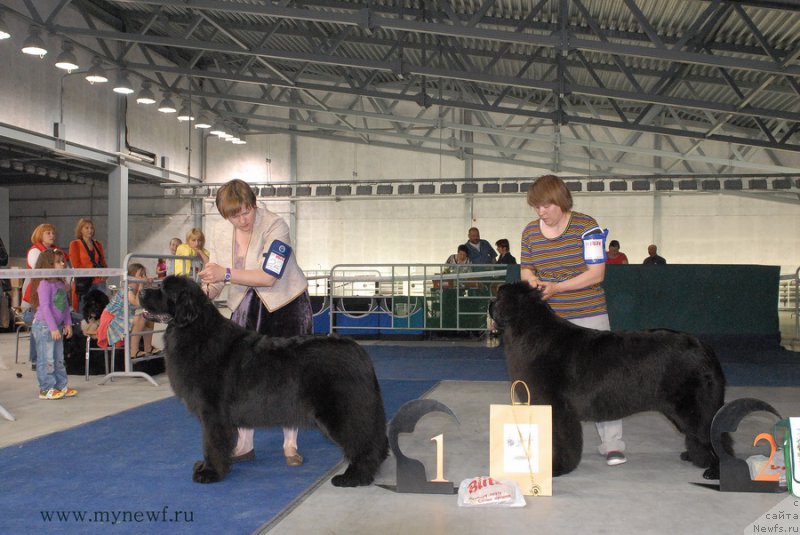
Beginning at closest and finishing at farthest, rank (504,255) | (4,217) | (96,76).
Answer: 1. (504,255)
2. (96,76)
3. (4,217)

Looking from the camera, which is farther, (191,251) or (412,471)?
(191,251)

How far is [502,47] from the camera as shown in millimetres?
12117

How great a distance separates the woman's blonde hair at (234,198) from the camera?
362 cm

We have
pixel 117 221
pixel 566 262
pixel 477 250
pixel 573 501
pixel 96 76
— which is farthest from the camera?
pixel 117 221

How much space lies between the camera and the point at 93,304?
7742mm

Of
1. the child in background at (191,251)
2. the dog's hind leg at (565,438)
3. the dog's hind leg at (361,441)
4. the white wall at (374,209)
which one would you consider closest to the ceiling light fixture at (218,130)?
the white wall at (374,209)

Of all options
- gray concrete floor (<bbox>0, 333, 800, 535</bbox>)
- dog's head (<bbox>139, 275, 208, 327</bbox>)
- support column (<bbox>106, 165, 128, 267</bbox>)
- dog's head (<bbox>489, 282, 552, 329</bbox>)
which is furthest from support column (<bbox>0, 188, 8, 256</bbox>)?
dog's head (<bbox>489, 282, 552, 329</bbox>)

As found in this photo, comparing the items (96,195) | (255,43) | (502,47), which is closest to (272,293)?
(502,47)

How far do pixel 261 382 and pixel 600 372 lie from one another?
170 centimetres

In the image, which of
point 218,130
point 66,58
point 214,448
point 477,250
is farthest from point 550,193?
point 218,130

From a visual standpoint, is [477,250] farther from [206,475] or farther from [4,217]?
[4,217]

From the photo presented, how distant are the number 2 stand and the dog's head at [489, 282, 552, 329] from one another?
96 centimetres

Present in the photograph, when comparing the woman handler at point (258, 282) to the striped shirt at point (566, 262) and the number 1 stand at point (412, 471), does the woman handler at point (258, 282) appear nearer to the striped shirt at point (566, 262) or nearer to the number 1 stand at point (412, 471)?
the number 1 stand at point (412, 471)

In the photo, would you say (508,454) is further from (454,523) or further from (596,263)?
(596,263)
